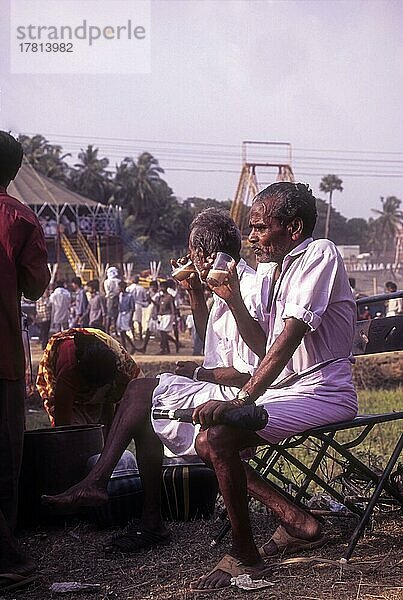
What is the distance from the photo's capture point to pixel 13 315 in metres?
3.83

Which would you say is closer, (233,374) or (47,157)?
(233,374)

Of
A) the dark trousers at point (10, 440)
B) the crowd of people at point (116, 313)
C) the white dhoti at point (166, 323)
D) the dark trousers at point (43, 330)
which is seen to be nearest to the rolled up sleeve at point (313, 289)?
the dark trousers at point (10, 440)

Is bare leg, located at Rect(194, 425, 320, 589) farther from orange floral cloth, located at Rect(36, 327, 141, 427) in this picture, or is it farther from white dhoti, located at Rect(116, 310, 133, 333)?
white dhoti, located at Rect(116, 310, 133, 333)

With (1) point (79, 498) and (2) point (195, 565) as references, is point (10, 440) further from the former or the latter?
(2) point (195, 565)

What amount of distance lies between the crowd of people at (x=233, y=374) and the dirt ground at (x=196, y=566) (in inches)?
3.5

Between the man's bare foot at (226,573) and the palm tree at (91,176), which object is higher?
the palm tree at (91,176)

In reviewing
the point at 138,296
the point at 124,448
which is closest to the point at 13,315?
the point at 124,448

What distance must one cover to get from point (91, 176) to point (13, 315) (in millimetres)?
67187

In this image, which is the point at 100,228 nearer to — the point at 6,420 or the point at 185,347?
the point at 185,347

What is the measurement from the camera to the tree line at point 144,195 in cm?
6494

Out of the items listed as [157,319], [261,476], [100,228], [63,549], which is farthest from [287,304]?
[100,228]

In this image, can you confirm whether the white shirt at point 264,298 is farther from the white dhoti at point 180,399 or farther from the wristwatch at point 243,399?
the wristwatch at point 243,399

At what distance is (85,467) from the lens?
483cm

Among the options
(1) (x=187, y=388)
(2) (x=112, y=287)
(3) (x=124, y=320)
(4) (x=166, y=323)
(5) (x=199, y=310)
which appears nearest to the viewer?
(1) (x=187, y=388)
